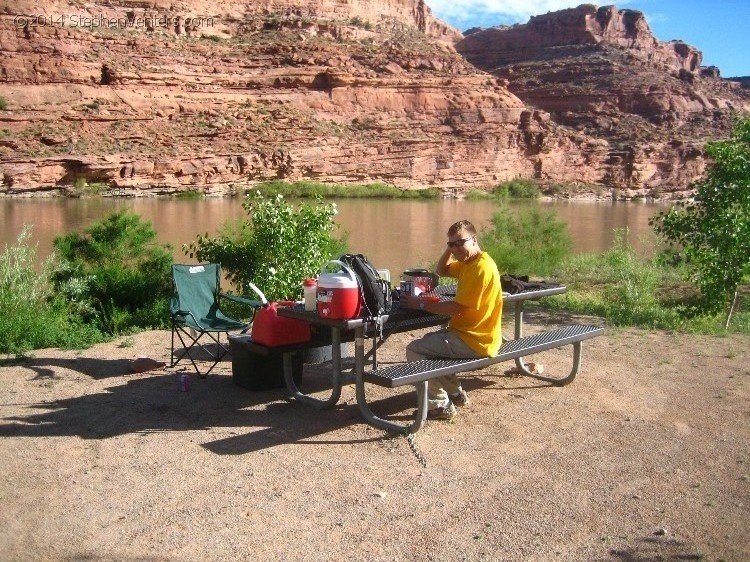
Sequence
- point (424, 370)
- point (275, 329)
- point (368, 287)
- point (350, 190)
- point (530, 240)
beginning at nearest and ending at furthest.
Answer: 1. point (424, 370)
2. point (368, 287)
3. point (275, 329)
4. point (530, 240)
5. point (350, 190)

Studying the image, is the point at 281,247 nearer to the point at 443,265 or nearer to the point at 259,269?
the point at 259,269

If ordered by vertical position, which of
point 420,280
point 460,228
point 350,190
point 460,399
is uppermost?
point 460,228

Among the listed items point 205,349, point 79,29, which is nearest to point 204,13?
point 79,29

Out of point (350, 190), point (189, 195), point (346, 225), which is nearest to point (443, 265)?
point (346, 225)

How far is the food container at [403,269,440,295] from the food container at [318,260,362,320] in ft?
1.95

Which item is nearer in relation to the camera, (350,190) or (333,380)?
(333,380)

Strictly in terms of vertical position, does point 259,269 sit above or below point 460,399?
above

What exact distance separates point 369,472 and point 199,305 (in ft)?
9.92

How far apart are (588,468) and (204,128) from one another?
57051mm

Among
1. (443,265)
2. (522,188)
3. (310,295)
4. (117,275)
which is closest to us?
(310,295)

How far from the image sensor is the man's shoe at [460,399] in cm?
528

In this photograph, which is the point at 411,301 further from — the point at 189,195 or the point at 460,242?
the point at 189,195

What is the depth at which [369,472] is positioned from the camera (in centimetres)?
413

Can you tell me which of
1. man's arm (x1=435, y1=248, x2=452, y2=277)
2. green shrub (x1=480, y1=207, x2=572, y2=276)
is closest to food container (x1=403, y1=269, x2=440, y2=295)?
man's arm (x1=435, y1=248, x2=452, y2=277)
